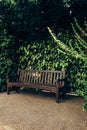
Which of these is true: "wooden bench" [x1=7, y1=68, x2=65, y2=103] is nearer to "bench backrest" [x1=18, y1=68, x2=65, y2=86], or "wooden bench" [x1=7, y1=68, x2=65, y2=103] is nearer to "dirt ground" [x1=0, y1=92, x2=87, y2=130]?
"bench backrest" [x1=18, y1=68, x2=65, y2=86]

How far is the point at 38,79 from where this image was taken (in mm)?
8836

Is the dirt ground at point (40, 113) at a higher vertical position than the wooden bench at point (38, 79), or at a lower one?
lower

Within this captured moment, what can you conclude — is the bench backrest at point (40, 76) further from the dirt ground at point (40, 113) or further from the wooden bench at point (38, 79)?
the dirt ground at point (40, 113)

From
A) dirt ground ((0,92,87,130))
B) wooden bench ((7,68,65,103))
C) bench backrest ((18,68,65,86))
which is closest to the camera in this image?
dirt ground ((0,92,87,130))

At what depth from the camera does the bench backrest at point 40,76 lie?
843 centimetres

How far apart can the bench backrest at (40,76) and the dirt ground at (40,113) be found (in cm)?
51

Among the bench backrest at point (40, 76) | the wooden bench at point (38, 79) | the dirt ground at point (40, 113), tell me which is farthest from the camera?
the bench backrest at point (40, 76)

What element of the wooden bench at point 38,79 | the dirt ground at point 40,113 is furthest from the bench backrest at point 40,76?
the dirt ground at point 40,113

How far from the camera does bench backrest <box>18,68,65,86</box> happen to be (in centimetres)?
843

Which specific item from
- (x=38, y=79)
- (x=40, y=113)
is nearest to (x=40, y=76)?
(x=38, y=79)

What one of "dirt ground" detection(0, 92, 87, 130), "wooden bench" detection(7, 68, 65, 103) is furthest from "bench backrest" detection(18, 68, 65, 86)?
"dirt ground" detection(0, 92, 87, 130)

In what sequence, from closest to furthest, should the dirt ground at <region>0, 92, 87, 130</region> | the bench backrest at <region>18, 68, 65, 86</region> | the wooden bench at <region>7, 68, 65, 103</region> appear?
the dirt ground at <region>0, 92, 87, 130</region> < the wooden bench at <region>7, 68, 65, 103</region> < the bench backrest at <region>18, 68, 65, 86</region>

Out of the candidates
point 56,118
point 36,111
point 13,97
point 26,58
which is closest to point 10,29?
point 26,58

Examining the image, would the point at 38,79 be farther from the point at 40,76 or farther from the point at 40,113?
the point at 40,113
